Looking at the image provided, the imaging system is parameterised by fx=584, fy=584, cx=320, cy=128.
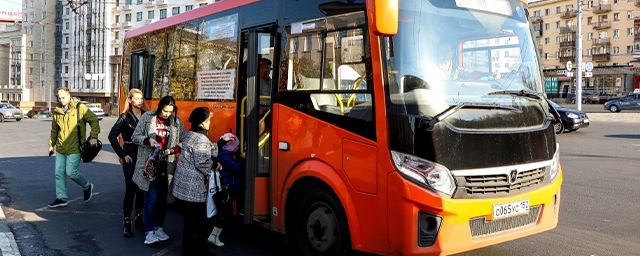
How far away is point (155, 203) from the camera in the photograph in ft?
21.6

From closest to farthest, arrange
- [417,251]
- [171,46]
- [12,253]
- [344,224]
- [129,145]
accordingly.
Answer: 1. [417,251]
2. [344,224]
3. [12,253]
4. [129,145]
5. [171,46]

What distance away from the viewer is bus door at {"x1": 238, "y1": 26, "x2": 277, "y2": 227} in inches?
242

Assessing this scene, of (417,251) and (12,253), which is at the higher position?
(417,251)

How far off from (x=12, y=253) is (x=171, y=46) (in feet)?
12.3

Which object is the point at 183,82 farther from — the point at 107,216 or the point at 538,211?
the point at 538,211

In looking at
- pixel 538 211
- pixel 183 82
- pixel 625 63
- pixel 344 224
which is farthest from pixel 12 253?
pixel 625 63

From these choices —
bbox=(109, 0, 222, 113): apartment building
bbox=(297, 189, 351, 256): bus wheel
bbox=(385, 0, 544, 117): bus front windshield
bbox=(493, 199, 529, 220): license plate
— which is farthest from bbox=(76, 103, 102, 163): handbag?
bbox=(109, 0, 222, 113): apartment building

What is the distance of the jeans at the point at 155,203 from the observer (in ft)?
21.5

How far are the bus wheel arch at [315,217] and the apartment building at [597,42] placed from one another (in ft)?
232

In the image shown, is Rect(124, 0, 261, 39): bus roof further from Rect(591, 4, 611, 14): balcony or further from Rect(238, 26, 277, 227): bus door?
Rect(591, 4, 611, 14): balcony

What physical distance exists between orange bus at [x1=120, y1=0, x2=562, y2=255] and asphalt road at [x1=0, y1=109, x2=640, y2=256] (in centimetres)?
99

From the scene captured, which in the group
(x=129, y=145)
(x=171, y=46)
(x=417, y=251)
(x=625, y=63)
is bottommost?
(x=417, y=251)

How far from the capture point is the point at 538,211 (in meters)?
5.29

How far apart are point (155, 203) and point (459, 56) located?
375 cm
